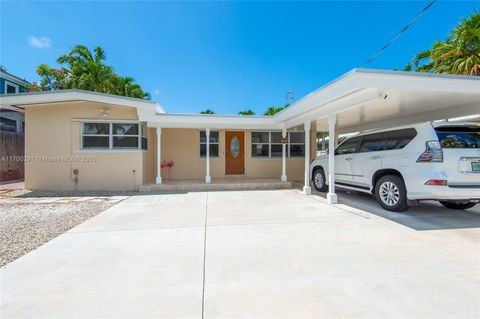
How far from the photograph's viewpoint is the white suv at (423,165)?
176 inches

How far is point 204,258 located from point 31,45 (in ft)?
63.3

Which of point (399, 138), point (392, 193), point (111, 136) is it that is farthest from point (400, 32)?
point (111, 136)

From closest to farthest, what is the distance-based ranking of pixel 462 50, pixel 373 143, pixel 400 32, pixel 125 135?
1. pixel 373 143
2. pixel 400 32
3. pixel 125 135
4. pixel 462 50

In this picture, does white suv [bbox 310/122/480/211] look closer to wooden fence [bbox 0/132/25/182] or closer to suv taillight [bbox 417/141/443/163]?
suv taillight [bbox 417/141/443/163]

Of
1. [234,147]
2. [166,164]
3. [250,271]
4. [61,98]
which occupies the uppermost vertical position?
[61,98]

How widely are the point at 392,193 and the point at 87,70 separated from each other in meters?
18.0

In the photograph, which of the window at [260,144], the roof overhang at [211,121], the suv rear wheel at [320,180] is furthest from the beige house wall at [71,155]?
the suv rear wheel at [320,180]

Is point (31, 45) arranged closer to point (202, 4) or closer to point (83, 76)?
point (83, 76)

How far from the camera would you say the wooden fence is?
11.2 m

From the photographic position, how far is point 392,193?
546 centimetres

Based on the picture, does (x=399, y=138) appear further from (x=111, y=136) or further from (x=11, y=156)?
(x=11, y=156)

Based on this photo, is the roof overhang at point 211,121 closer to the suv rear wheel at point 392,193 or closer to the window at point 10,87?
the suv rear wheel at point 392,193

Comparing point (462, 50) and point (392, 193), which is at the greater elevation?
point (462, 50)

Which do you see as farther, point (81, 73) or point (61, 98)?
point (81, 73)
